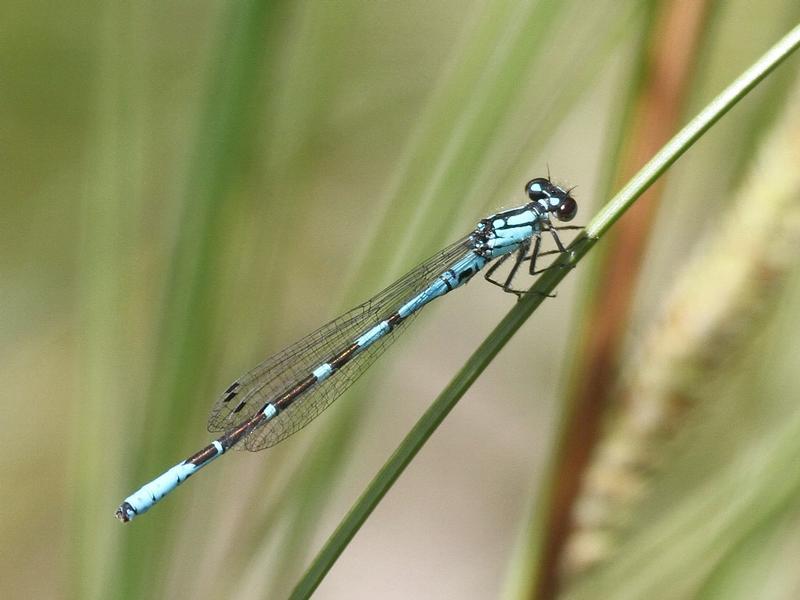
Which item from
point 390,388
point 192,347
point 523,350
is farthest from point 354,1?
point 390,388

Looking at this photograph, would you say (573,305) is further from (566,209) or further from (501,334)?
(566,209)

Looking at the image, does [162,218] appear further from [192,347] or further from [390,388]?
[192,347]

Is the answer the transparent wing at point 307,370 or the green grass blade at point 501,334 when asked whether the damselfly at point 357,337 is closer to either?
the transparent wing at point 307,370

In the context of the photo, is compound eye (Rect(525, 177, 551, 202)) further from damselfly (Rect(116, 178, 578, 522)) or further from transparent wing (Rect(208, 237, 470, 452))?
transparent wing (Rect(208, 237, 470, 452))

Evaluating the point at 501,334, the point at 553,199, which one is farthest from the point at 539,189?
the point at 501,334

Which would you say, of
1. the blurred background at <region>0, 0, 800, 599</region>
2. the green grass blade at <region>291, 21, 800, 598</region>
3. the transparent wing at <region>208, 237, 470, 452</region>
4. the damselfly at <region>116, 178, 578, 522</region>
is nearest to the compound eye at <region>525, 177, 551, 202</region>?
the damselfly at <region>116, 178, 578, 522</region>
